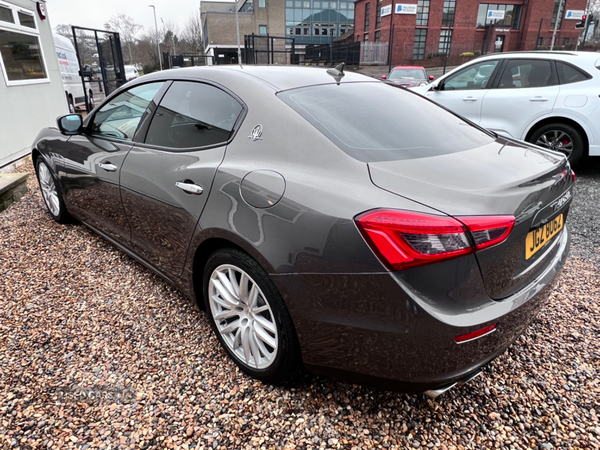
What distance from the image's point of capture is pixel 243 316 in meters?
2.09

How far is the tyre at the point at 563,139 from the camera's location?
553 centimetres

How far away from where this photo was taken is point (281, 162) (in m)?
1.84

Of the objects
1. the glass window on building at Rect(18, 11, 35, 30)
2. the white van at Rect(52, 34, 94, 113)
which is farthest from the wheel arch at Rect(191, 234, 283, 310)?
the white van at Rect(52, 34, 94, 113)

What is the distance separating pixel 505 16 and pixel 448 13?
270 inches

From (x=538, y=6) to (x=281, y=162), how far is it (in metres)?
53.5

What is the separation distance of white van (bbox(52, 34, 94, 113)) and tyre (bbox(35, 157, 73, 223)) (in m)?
9.13

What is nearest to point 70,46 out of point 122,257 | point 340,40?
point 122,257

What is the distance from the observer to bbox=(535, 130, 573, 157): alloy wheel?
5.59 meters

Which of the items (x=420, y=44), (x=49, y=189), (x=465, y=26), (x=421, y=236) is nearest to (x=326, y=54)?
(x=420, y=44)

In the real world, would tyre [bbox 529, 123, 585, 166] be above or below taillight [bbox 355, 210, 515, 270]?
below

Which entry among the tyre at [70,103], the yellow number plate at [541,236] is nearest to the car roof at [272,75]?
the yellow number plate at [541,236]

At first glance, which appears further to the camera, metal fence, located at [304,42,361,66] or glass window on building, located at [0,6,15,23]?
metal fence, located at [304,42,361,66]

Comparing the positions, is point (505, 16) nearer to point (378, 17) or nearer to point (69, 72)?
point (378, 17)

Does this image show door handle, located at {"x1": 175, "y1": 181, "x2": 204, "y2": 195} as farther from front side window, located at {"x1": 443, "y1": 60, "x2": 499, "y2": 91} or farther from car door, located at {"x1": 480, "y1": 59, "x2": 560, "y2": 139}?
front side window, located at {"x1": 443, "y1": 60, "x2": 499, "y2": 91}
